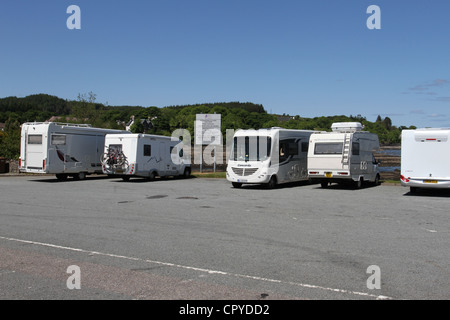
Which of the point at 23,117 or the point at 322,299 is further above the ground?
the point at 23,117

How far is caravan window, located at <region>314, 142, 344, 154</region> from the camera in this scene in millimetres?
20859

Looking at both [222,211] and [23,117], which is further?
[23,117]

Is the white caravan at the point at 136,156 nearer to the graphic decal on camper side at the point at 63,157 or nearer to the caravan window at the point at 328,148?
the graphic decal on camper side at the point at 63,157

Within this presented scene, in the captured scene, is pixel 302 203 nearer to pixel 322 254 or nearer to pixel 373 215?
pixel 373 215

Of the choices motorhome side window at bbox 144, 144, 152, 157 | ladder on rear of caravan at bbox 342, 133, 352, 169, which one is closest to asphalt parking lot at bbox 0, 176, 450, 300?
ladder on rear of caravan at bbox 342, 133, 352, 169

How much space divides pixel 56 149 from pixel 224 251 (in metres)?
20.4

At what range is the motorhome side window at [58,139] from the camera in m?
25.6

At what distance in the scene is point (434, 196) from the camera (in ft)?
59.7

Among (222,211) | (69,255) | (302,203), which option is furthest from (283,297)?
(302,203)

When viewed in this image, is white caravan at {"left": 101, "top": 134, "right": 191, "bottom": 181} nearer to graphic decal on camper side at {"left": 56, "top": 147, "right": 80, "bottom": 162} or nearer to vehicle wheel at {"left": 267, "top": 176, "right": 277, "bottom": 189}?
graphic decal on camper side at {"left": 56, "top": 147, "right": 80, "bottom": 162}

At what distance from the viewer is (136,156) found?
2545 centimetres

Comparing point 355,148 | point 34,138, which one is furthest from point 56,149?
point 355,148

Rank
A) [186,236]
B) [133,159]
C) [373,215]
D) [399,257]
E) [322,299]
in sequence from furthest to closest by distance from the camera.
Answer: [133,159] < [373,215] < [186,236] < [399,257] < [322,299]
